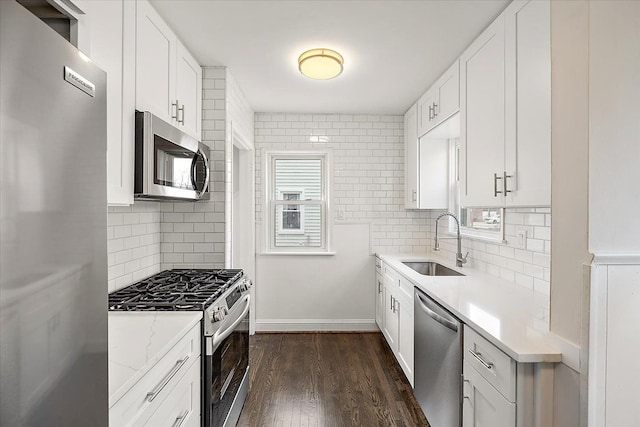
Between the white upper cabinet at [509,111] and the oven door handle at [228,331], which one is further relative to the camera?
the oven door handle at [228,331]

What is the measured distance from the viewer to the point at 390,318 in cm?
336

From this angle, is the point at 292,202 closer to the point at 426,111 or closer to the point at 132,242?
the point at 426,111

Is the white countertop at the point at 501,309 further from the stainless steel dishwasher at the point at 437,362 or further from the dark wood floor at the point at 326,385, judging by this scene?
the dark wood floor at the point at 326,385

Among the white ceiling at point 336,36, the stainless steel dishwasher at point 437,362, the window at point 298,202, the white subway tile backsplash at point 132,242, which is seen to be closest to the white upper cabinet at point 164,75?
the white ceiling at point 336,36

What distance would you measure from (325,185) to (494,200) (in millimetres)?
2377

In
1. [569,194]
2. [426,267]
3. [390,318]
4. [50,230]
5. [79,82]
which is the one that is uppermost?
[79,82]

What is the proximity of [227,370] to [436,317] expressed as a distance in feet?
4.03

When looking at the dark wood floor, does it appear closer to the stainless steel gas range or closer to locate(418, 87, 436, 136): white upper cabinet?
the stainless steel gas range

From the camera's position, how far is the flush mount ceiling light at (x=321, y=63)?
2508 mm

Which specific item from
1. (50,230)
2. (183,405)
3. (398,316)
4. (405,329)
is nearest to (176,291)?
(183,405)

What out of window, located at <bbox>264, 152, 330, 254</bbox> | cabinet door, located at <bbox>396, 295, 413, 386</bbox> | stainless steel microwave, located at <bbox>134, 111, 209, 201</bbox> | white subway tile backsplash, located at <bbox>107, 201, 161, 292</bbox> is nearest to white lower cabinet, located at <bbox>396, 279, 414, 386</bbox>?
cabinet door, located at <bbox>396, 295, 413, 386</bbox>

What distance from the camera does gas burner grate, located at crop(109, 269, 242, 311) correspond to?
1732 millimetres

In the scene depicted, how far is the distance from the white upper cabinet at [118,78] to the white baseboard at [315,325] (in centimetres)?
274

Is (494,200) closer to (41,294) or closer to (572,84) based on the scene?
(572,84)
